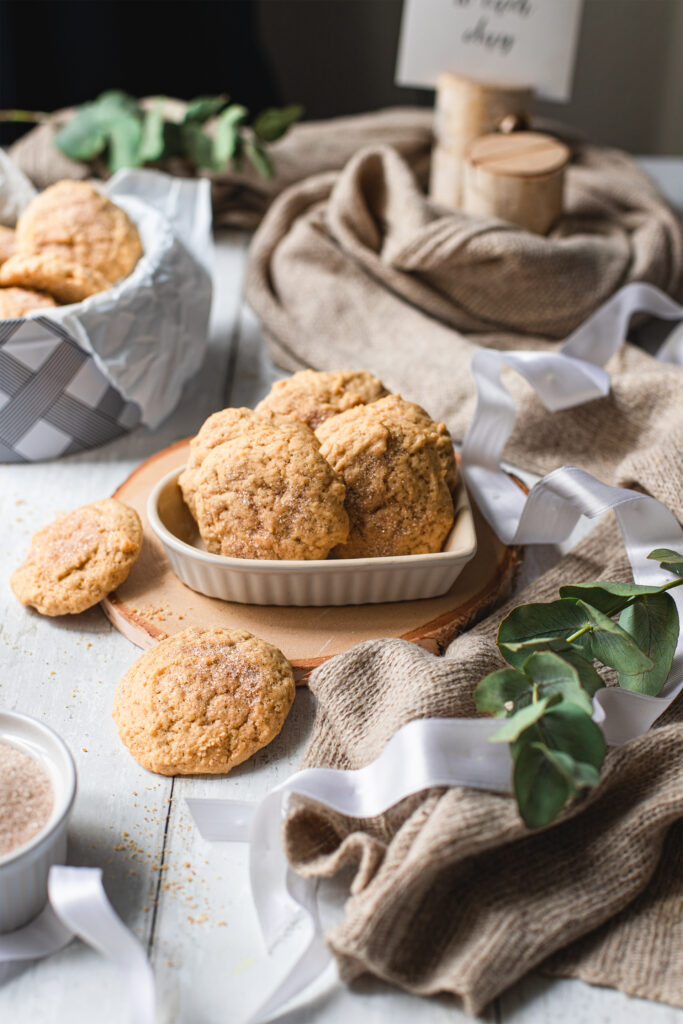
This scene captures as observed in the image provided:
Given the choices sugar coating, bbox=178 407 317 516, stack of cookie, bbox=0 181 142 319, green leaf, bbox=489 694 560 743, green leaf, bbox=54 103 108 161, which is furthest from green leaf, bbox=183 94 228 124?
green leaf, bbox=489 694 560 743

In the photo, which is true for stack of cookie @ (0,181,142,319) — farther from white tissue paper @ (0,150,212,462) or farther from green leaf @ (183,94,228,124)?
green leaf @ (183,94,228,124)

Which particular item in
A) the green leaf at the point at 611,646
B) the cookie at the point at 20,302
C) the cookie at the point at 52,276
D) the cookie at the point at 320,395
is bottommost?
the green leaf at the point at 611,646

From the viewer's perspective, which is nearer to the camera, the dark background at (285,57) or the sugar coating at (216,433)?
the sugar coating at (216,433)

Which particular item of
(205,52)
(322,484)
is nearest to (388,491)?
(322,484)

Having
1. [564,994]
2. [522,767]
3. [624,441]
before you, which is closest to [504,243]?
[624,441]

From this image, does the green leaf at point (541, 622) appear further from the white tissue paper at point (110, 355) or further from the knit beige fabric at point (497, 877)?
the white tissue paper at point (110, 355)

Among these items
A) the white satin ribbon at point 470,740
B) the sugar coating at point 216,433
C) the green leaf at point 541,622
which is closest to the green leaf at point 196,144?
the white satin ribbon at point 470,740

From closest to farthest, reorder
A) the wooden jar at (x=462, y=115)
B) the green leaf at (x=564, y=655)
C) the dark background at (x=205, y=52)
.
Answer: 1. the green leaf at (x=564, y=655)
2. the wooden jar at (x=462, y=115)
3. the dark background at (x=205, y=52)
